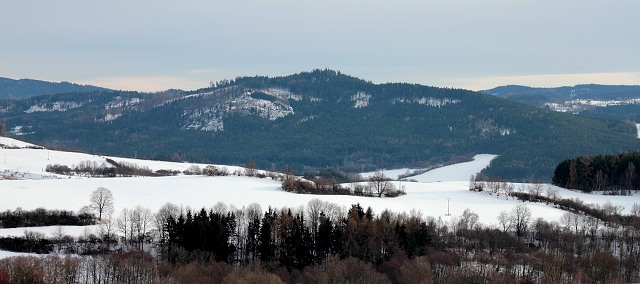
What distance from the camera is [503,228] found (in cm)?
10338

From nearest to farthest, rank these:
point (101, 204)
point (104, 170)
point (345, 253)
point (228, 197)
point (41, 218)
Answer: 1. point (345, 253)
2. point (41, 218)
3. point (101, 204)
4. point (228, 197)
5. point (104, 170)

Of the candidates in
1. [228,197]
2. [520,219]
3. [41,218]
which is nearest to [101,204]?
[41,218]

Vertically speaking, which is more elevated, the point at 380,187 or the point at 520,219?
the point at 380,187

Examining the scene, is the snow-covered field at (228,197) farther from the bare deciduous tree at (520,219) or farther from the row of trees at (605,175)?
the row of trees at (605,175)

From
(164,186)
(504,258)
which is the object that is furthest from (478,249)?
(164,186)

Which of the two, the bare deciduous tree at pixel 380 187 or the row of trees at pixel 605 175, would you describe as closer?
the bare deciduous tree at pixel 380 187

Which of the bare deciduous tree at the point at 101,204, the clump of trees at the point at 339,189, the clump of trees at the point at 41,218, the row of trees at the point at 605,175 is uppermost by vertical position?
the row of trees at the point at 605,175

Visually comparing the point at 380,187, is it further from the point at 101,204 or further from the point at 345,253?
the point at 345,253

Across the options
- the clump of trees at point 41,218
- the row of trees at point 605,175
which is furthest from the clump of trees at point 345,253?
the row of trees at point 605,175

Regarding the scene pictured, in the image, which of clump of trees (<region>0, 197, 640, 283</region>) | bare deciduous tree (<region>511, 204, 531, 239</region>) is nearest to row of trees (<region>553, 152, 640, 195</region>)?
bare deciduous tree (<region>511, 204, 531, 239</region>)

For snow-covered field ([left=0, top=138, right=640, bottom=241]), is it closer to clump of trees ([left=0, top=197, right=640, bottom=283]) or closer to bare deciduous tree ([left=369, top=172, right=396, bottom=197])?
bare deciduous tree ([left=369, top=172, right=396, bottom=197])

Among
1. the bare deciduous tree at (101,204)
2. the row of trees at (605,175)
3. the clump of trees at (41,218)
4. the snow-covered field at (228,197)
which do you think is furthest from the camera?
the row of trees at (605,175)

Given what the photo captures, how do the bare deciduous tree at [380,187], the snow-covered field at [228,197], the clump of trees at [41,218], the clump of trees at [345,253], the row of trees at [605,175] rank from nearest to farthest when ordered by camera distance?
1. the clump of trees at [345,253]
2. the clump of trees at [41,218]
3. the snow-covered field at [228,197]
4. the bare deciduous tree at [380,187]
5. the row of trees at [605,175]

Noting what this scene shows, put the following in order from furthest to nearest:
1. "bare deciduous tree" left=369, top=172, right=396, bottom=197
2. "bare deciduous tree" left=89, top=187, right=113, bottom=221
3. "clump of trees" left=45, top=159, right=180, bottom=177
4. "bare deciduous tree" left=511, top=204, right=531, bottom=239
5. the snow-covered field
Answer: "clump of trees" left=45, top=159, right=180, bottom=177
"bare deciduous tree" left=369, top=172, right=396, bottom=197
the snow-covered field
"bare deciduous tree" left=511, top=204, right=531, bottom=239
"bare deciduous tree" left=89, top=187, right=113, bottom=221
